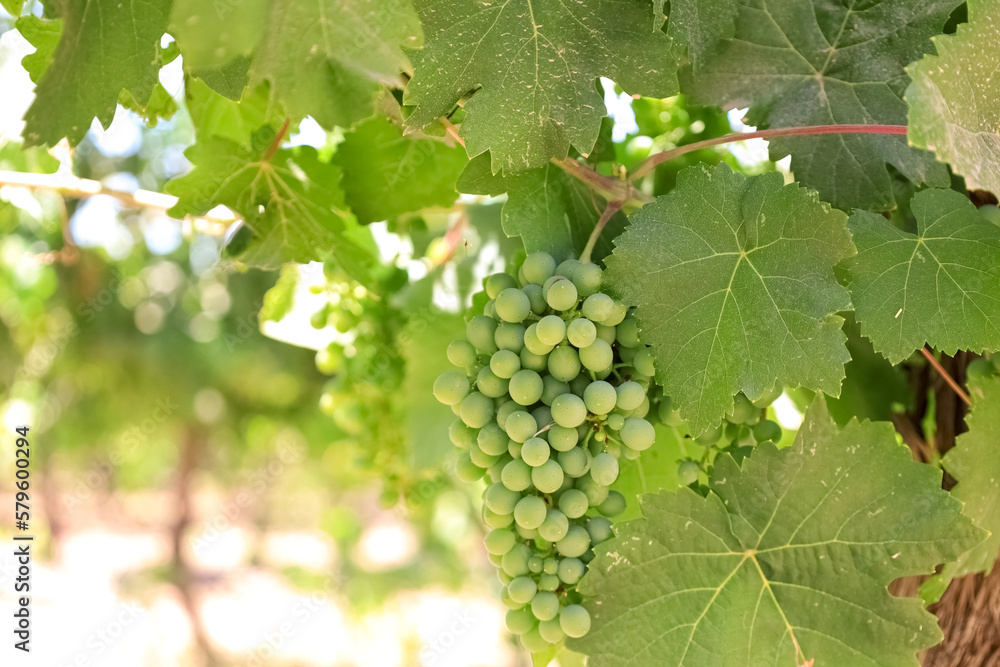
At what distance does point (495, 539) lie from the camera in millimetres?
571

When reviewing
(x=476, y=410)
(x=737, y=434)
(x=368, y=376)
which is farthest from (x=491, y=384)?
(x=368, y=376)

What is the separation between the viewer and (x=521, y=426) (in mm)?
536

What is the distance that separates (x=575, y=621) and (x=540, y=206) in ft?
1.05

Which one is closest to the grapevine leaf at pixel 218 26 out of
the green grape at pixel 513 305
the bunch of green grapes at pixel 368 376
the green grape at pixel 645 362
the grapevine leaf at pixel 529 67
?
the grapevine leaf at pixel 529 67

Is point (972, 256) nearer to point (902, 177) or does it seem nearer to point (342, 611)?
point (902, 177)

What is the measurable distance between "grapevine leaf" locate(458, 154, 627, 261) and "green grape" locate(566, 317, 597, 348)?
88 mm

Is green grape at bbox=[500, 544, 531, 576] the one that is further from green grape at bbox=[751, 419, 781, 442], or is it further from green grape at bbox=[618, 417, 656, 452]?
green grape at bbox=[751, 419, 781, 442]

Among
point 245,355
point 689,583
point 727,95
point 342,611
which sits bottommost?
point 342,611

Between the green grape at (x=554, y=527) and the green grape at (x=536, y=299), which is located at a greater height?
the green grape at (x=536, y=299)

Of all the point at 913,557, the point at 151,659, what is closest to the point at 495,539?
the point at 913,557

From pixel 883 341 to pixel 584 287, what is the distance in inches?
9.0

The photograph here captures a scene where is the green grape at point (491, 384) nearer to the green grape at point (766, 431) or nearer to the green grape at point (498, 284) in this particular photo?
the green grape at point (498, 284)

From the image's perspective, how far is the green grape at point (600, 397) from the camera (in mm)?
527

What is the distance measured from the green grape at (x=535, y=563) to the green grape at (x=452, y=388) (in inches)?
5.3
